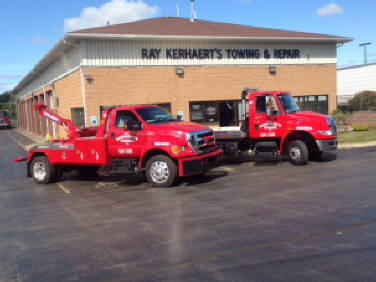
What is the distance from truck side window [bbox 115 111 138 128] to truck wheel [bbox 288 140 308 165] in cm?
535

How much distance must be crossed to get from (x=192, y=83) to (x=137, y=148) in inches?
455

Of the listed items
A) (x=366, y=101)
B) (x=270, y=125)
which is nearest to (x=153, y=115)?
(x=270, y=125)

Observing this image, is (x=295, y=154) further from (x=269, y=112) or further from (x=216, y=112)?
(x=216, y=112)

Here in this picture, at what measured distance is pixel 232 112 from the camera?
2303 cm

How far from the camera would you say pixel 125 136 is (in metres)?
11.0

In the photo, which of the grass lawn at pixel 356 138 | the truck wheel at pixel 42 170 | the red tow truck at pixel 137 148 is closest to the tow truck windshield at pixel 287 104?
the red tow truck at pixel 137 148

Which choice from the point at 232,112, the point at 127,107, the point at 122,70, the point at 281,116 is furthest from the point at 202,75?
the point at 127,107

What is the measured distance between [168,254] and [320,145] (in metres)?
8.26

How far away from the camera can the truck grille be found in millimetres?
10344

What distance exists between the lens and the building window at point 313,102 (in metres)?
24.6

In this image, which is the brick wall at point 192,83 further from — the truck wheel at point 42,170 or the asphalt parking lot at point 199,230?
the asphalt parking lot at point 199,230

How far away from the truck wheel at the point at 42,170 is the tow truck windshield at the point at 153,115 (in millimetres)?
3423

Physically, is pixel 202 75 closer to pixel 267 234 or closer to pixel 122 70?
pixel 122 70

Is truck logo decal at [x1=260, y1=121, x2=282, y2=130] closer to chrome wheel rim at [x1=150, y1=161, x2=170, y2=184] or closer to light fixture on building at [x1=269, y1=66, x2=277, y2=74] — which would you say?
chrome wheel rim at [x1=150, y1=161, x2=170, y2=184]
